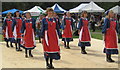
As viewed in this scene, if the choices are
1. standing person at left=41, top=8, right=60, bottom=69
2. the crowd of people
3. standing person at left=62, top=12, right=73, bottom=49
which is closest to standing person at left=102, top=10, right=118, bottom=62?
the crowd of people

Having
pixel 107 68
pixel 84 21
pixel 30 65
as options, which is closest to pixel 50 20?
pixel 30 65

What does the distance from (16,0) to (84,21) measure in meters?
43.1

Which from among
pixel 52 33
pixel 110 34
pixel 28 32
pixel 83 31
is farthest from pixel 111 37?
pixel 28 32

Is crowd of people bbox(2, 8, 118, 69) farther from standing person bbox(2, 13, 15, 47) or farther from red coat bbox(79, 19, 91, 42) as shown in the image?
standing person bbox(2, 13, 15, 47)

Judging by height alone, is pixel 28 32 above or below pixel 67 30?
below

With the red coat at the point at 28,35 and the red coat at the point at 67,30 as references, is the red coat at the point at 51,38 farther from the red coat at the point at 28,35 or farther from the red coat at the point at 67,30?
the red coat at the point at 67,30

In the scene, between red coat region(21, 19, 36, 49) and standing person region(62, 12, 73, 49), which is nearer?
red coat region(21, 19, 36, 49)

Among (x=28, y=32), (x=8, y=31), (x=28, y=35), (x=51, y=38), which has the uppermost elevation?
(x=8, y=31)

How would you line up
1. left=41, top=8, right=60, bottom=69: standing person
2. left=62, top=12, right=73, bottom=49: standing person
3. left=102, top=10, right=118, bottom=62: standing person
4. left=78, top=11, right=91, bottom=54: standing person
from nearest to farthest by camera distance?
left=41, top=8, right=60, bottom=69: standing person
left=102, top=10, right=118, bottom=62: standing person
left=78, top=11, right=91, bottom=54: standing person
left=62, top=12, right=73, bottom=49: standing person

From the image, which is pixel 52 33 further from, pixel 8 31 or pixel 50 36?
pixel 8 31

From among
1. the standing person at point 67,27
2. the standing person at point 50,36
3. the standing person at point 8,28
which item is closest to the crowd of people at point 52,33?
the standing person at point 50,36

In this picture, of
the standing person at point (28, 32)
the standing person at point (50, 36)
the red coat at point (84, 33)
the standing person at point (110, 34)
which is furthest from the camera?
the red coat at point (84, 33)

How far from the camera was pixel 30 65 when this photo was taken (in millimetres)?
8422

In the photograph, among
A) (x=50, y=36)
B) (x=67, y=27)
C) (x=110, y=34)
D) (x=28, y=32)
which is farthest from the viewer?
(x=67, y=27)
